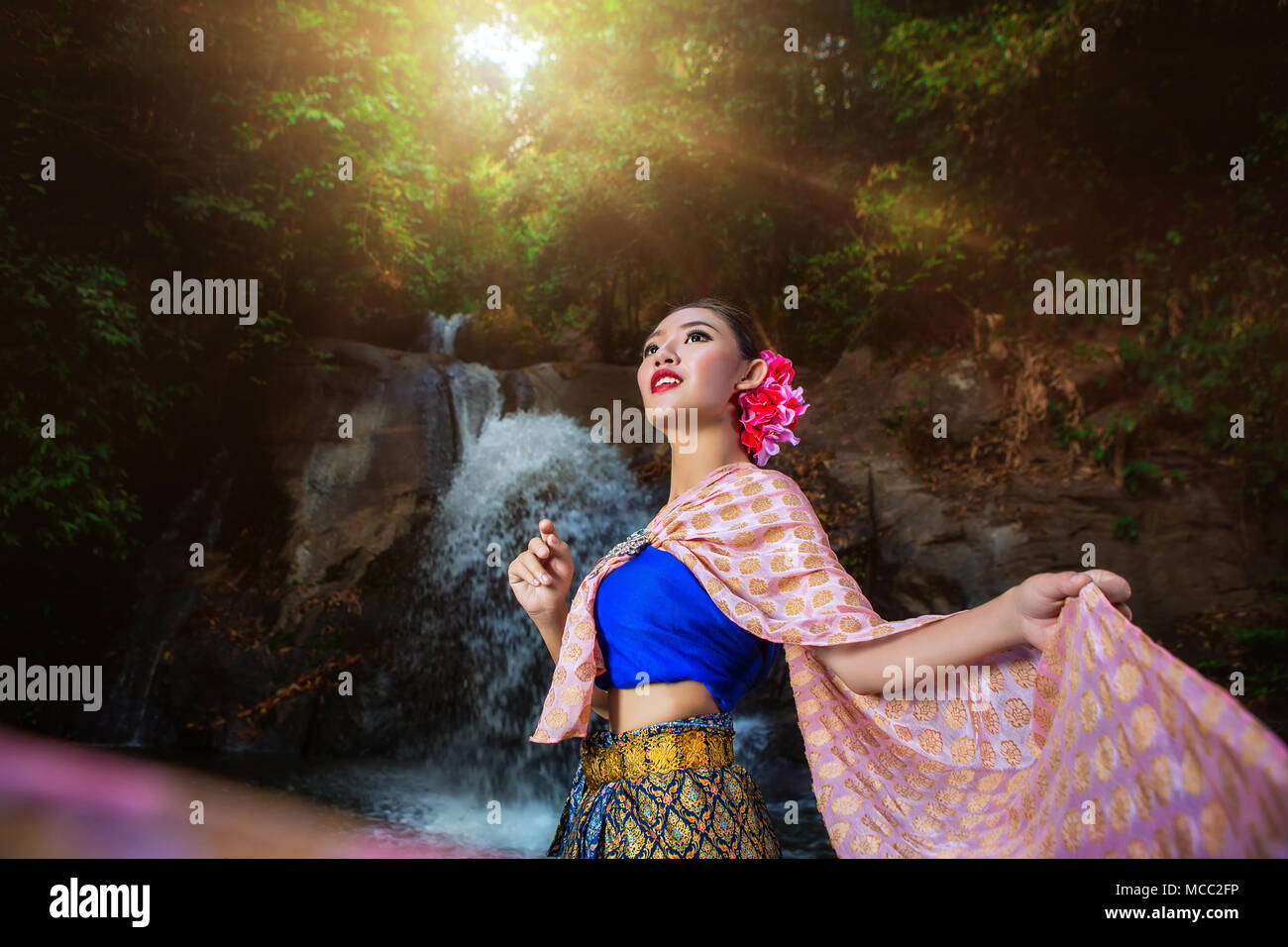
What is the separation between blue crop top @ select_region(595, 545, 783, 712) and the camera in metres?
1.29

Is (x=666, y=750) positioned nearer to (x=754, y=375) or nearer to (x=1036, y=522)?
(x=754, y=375)

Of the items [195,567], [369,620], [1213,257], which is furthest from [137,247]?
[1213,257]

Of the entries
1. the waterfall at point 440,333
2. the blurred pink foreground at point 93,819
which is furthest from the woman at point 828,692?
the waterfall at point 440,333

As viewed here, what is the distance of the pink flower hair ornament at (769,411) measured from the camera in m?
1.54

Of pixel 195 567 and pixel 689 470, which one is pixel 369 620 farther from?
pixel 689 470

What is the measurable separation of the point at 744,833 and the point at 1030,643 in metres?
0.51

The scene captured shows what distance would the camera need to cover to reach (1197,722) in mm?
870

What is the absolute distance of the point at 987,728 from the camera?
118 cm

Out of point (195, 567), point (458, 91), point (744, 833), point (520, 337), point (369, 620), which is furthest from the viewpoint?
point (520, 337)

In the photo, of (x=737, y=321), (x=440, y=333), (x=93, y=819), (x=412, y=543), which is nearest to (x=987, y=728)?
(x=737, y=321)

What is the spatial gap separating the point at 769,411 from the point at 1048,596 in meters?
0.64

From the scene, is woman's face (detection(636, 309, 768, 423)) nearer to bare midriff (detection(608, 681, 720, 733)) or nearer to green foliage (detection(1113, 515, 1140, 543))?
bare midriff (detection(608, 681, 720, 733))

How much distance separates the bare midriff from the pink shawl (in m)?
0.07

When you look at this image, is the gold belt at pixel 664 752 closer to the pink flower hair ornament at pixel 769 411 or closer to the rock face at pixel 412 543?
the pink flower hair ornament at pixel 769 411
